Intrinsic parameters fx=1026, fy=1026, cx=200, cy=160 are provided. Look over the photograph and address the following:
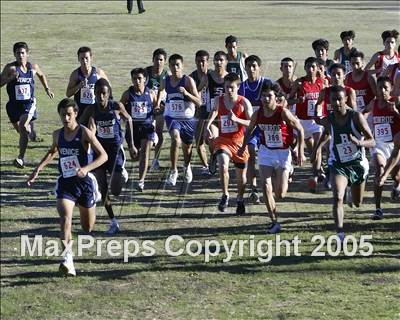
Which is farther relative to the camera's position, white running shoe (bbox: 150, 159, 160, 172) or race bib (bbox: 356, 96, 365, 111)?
white running shoe (bbox: 150, 159, 160, 172)

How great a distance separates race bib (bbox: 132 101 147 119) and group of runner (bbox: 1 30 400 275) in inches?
0.5

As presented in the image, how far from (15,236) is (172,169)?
3312 millimetres

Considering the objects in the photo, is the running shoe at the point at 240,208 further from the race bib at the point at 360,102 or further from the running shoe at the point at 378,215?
the race bib at the point at 360,102

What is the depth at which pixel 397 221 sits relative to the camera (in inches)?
487

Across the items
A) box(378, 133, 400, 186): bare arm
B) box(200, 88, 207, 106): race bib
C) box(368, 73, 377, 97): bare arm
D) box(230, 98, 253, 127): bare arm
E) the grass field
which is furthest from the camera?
box(200, 88, 207, 106): race bib

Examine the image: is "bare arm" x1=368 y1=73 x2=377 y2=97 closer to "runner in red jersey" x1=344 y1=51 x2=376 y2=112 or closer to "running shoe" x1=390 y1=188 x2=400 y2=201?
"runner in red jersey" x1=344 y1=51 x2=376 y2=112

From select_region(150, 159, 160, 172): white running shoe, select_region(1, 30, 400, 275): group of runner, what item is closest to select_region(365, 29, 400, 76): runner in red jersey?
select_region(1, 30, 400, 275): group of runner

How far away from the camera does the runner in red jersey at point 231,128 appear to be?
12727 mm

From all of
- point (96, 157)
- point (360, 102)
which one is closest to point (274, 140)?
point (96, 157)

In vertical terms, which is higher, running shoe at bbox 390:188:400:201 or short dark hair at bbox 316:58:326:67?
short dark hair at bbox 316:58:326:67

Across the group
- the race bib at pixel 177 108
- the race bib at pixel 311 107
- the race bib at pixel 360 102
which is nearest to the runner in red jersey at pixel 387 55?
the race bib at pixel 360 102

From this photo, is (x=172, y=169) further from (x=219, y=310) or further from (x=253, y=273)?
(x=219, y=310)

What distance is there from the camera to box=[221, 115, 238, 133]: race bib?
12774mm

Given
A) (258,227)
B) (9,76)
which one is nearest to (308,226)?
(258,227)
